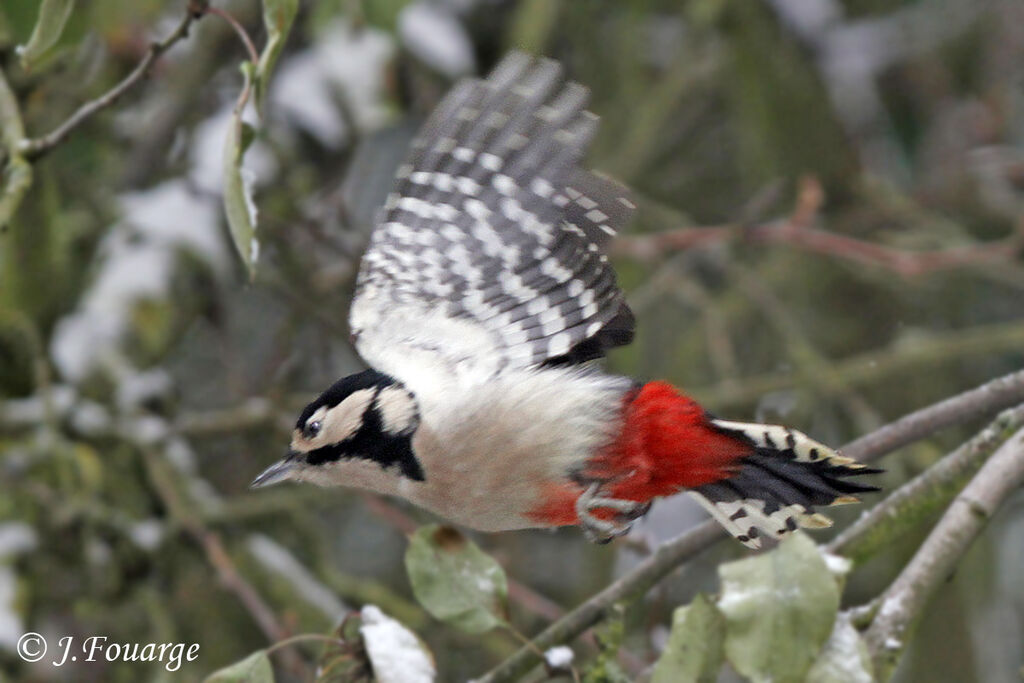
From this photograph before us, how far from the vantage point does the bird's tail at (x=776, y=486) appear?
2141mm

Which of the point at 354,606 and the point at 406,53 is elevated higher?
the point at 406,53

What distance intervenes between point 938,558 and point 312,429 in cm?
103

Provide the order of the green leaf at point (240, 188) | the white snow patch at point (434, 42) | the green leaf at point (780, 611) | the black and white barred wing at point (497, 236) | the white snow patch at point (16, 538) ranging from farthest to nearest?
the white snow patch at point (434, 42), the white snow patch at point (16, 538), the black and white barred wing at point (497, 236), the green leaf at point (780, 611), the green leaf at point (240, 188)

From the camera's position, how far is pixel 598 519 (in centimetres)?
231

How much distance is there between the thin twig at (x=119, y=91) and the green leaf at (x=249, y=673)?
2.97 ft

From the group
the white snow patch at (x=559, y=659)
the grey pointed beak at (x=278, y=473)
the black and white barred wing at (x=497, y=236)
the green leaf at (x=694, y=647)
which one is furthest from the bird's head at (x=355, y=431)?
the green leaf at (x=694, y=647)

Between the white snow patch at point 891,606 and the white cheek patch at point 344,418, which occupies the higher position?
the white cheek patch at point 344,418

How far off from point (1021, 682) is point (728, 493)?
2.52 m

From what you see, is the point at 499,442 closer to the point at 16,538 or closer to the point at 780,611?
the point at 780,611

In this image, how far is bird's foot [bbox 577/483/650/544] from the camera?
7.25 feet

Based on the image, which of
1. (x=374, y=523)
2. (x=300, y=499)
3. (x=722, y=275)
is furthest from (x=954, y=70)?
(x=300, y=499)

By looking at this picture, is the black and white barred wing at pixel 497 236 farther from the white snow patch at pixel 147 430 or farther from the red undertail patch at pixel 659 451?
the white snow patch at pixel 147 430

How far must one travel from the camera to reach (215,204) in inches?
151

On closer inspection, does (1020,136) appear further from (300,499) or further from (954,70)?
(300,499)
